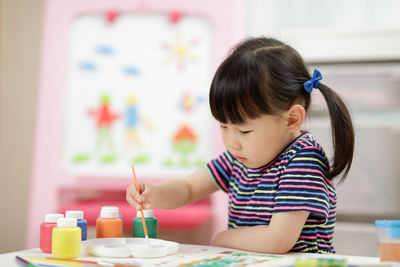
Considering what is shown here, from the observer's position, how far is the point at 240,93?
90cm

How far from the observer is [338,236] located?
1.73 metres

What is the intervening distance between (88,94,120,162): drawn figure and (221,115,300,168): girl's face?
0.90 meters

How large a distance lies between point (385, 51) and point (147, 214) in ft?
3.73

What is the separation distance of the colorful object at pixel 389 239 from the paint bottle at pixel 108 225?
1.46 ft

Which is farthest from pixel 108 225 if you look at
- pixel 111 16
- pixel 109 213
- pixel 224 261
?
pixel 111 16

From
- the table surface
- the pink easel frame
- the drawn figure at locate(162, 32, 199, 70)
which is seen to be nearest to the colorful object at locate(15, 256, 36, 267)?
the table surface

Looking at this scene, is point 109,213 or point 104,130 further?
point 104,130

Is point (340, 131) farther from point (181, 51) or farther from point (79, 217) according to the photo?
point (181, 51)

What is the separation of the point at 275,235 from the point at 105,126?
1.07 metres

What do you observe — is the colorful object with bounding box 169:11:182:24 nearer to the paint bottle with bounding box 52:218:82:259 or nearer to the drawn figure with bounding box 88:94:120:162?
the drawn figure with bounding box 88:94:120:162

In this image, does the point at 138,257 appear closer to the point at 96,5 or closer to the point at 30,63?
the point at 96,5

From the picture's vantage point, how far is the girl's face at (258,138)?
0.94m

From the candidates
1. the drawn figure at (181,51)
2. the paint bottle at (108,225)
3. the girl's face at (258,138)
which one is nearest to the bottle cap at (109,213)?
the paint bottle at (108,225)

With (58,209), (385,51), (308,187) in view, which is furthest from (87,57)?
(308,187)
